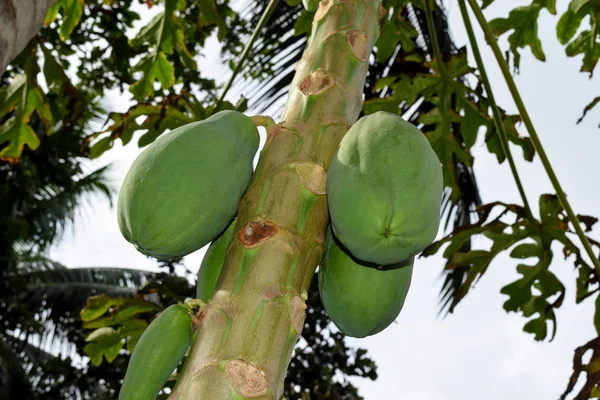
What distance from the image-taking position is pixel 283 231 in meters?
1.05

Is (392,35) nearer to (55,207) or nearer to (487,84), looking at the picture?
(487,84)

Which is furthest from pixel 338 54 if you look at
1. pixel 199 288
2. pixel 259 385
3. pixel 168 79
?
pixel 168 79

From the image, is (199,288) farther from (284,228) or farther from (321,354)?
(321,354)

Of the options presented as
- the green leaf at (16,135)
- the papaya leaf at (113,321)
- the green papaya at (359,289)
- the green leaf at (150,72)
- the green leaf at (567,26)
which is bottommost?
the green papaya at (359,289)

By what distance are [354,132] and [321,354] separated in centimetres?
475

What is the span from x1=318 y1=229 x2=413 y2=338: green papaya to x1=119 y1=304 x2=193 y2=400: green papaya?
0.31m

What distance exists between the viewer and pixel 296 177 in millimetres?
1113

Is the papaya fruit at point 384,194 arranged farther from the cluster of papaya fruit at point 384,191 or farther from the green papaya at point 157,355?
the green papaya at point 157,355

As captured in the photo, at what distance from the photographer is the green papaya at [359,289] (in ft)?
3.99

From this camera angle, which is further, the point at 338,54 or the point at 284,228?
the point at 338,54

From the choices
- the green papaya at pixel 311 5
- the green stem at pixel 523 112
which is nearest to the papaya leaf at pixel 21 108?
the green papaya at pixel 311 5

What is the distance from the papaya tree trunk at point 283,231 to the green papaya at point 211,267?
148 mm

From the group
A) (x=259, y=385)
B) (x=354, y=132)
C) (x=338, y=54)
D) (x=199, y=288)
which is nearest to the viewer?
(x=259, y=385)

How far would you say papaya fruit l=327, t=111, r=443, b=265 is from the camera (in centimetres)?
104
